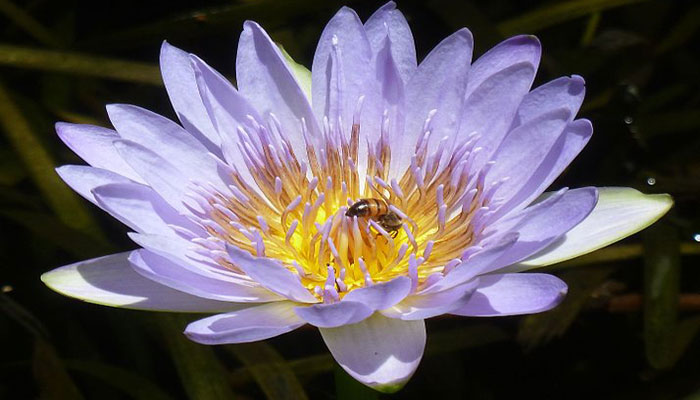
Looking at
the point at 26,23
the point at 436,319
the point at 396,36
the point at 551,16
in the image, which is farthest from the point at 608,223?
the point at 26,23

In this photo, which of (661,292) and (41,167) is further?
(41,167)

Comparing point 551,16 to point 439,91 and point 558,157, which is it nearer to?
point 439,91

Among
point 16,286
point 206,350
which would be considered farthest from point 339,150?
point 16,286

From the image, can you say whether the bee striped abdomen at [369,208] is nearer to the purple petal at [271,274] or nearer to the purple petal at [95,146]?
the purple petal at [271,274]

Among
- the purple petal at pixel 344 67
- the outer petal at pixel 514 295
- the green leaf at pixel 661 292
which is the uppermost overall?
the purple petal at pixel 344 67

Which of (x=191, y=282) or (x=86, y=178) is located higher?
(x=86, y=178)

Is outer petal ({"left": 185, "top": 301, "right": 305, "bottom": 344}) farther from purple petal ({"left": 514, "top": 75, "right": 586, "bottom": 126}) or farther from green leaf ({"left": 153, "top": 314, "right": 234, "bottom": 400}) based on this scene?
purple petal ({"left": 514, "top": 75, "right": 586, "bottom": 126})

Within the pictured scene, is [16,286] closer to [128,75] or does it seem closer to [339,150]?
[128,75]

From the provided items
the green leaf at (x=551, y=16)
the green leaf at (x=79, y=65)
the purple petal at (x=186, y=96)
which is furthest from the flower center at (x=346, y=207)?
the green leaf at (x=551, y=16)
